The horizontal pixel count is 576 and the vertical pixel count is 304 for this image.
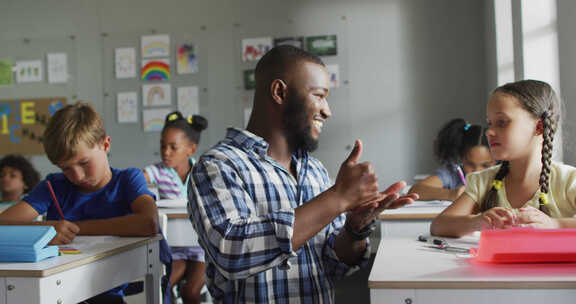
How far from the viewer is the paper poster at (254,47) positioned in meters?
4.73

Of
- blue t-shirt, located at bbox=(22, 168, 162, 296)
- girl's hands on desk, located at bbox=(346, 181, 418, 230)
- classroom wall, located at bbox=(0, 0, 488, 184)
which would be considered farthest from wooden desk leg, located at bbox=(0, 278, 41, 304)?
classroom wall, located at bbox=(0, 0, 488, 184)

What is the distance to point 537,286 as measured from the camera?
3.38 feet

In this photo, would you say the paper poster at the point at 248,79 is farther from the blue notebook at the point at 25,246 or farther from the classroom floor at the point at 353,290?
the blue notebook at the point at 25,246

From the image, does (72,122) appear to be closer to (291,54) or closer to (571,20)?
(291,54)

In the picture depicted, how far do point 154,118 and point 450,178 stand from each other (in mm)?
2781

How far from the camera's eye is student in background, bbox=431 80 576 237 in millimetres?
1618

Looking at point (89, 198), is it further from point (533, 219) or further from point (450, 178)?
point (450, 178)

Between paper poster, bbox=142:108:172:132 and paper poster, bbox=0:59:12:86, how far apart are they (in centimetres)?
133

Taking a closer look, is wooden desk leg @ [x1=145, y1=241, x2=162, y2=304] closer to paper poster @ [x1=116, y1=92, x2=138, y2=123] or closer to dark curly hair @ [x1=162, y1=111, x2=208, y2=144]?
dark curly hair @ [x1=162, y1=111, x2=208, y2=144]

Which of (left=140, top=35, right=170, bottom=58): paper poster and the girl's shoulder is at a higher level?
(left=140, top=35, right=170, bottom=58): paper poster

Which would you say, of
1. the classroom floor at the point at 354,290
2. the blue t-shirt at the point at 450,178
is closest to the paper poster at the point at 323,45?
the blue t-shirt at the point at 450,178

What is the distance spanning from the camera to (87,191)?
194 cm

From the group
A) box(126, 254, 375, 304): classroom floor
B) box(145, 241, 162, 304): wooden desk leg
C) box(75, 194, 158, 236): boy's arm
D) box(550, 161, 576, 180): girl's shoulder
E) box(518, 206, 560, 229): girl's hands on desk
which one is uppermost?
box(550, 161, 576, 180): girl's shoulder

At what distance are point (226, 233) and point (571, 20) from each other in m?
1.99
